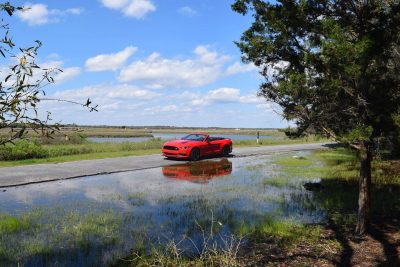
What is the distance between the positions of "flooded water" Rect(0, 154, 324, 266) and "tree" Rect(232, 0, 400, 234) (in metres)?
2.50

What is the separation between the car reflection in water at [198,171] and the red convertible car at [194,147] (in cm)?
93

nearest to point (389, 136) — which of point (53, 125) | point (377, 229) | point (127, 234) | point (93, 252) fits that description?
point (377, 229)

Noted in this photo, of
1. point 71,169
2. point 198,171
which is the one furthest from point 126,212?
point 198,171

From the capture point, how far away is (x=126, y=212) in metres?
9.82

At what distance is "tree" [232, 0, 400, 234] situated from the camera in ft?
22.4

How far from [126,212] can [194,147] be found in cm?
1328

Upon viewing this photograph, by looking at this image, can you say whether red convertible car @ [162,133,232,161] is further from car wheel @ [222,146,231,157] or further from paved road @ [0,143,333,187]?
paved road @ [0,143,333,187]

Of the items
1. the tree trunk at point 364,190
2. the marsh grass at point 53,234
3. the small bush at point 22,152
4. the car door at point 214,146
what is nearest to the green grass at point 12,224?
the marsh grass at point 53,234

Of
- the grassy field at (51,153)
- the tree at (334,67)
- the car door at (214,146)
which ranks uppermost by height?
the tree at (334,67)

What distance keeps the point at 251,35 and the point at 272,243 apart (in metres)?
4.17

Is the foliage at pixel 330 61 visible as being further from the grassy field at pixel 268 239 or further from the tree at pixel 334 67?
the grassy field at pixel 268 239

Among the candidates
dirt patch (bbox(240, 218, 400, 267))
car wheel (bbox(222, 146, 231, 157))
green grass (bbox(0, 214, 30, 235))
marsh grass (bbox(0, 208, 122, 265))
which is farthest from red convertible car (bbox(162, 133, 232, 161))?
dirt patch (bbox(240, 218, 400, 267))

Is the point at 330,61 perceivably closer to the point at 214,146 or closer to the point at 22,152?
the point at 214,146

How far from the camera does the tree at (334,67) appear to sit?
268 inches
